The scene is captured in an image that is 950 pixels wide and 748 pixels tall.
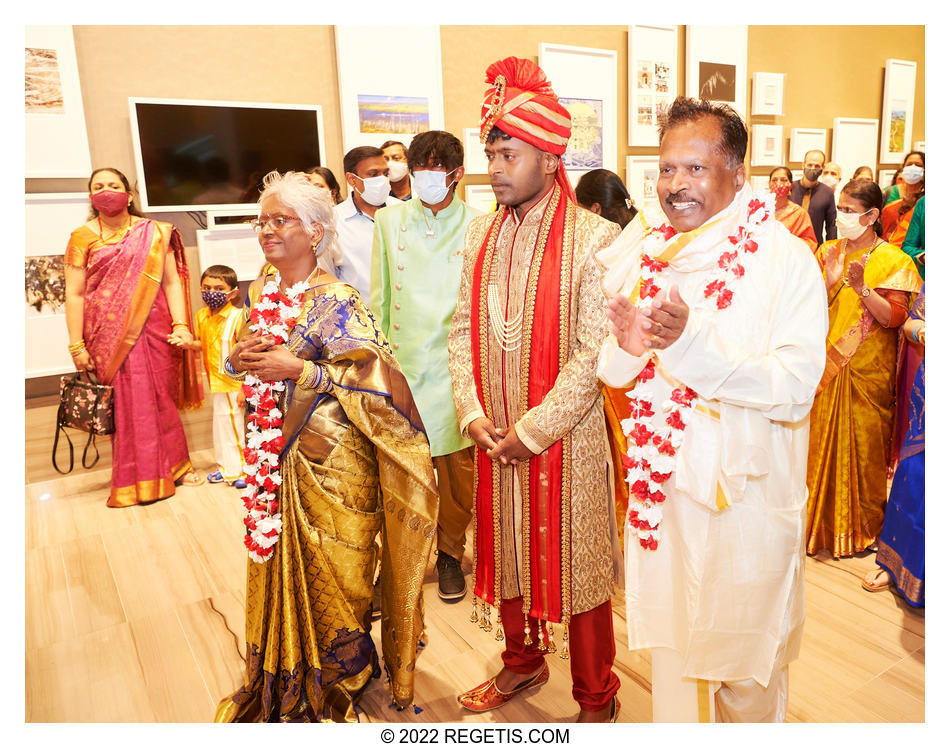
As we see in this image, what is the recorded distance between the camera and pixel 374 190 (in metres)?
3.43

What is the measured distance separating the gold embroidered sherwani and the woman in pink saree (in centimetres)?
282

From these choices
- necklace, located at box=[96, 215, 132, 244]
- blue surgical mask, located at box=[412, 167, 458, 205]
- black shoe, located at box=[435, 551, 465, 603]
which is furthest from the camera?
necklace, located at box=[96, 215, 132, 244]

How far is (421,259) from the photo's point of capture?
2854mm

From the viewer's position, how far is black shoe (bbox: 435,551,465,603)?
305cm

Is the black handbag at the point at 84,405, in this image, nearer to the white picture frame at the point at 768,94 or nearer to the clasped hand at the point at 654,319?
the clasped hand at the point at 654,319

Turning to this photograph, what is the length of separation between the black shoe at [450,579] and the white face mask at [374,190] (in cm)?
A: 182

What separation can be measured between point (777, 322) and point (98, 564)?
348 centimetres

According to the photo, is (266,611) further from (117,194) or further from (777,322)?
(117,194)

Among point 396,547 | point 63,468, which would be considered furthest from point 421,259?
point 63,468

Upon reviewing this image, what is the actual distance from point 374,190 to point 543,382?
1882 mm

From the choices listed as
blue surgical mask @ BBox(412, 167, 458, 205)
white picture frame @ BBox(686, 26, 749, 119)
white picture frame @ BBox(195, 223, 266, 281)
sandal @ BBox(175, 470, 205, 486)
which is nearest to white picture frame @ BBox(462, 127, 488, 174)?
white picture frame @ BBox(195, 223, 266, 281)

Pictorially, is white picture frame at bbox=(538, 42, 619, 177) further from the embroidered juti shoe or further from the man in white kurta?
the embroidered juti shoe

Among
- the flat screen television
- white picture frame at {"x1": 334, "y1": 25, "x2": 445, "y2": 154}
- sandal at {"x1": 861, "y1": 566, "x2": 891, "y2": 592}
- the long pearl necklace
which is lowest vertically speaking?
sandal at {"x1": 861, "y1": 566, "x2": 891, "y2": 592}

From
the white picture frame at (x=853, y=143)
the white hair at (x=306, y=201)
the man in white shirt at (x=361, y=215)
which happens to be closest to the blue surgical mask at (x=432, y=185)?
the man in white shirt at (x=361, y=215)
